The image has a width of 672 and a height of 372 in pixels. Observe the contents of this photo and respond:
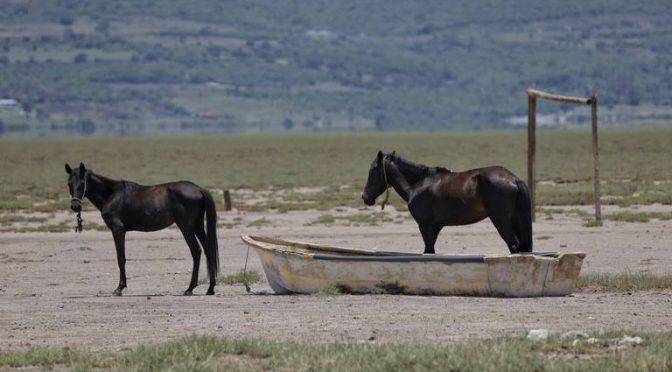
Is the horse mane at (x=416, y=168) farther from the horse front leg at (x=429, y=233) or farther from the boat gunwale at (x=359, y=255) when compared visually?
the boat gunwale at (x=359, y=255)

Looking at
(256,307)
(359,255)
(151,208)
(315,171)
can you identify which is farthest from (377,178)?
(315,171)

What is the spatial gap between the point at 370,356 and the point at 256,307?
4.06 meters

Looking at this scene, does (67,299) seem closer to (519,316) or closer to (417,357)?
(519,316)

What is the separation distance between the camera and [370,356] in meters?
11.1

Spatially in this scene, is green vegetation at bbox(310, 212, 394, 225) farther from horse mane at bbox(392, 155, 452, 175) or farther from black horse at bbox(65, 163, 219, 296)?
black horse at bbox(65, 163, 219, 296)

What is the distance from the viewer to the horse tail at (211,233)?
1695 cm

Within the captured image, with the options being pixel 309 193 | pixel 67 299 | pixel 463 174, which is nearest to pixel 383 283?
pixel 463 174

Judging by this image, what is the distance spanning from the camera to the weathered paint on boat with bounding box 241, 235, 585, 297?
15.2 m

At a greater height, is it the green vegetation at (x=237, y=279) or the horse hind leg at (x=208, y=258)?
the horse hind leg at (x=208, y=258)

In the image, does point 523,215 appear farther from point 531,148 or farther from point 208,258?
point 531,148

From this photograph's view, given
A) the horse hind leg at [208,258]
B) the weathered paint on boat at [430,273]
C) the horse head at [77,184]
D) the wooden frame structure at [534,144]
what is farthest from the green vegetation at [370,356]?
the wooden frame structure at [534,144]

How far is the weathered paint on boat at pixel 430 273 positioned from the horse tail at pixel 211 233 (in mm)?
709

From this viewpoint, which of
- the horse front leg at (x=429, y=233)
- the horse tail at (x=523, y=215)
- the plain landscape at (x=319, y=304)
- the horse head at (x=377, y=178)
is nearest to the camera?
the plain landscape at (x=319, y=304)

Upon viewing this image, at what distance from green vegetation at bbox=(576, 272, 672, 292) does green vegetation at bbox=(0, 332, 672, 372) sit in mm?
3880
